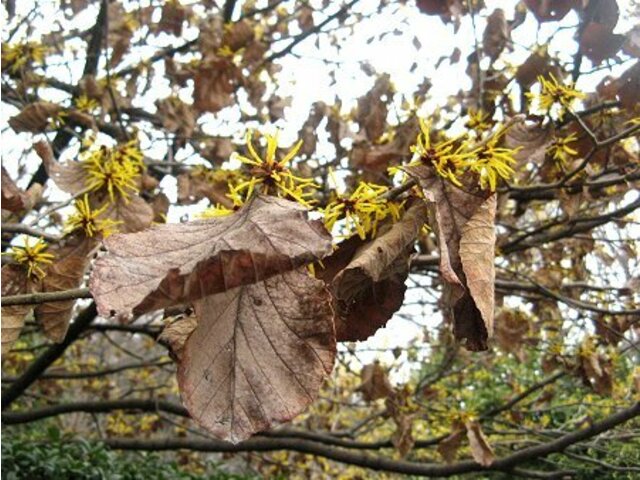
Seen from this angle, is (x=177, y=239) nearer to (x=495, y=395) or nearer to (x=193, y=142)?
(x=193, y=142)

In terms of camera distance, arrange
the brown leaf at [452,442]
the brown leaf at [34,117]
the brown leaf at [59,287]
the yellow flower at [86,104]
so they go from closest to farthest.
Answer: the brown leaf at [59,287] < the brown leaf at [34,117] < the brown leaf at [452,442] < the yellow flower at [86,104]

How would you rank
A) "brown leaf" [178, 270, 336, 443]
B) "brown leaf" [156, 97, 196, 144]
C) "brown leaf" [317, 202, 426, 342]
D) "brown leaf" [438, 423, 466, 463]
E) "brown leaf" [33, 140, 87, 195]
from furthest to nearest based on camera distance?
"brown leaf" [156, 97, 196, 144] → "brown leaf" [438, 423, 466, 463] → "brown leaf" [33, 140, 87, 195] → "brown leaf" [317, 202, 426, 342] → "brown leaf" [178, 270, 336, 443]

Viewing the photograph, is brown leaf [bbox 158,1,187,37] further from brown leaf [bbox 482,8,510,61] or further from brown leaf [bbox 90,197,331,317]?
brown leaf [bbox 90,197,331,317]

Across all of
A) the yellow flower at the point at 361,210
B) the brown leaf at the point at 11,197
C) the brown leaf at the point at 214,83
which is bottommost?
the yellow flower at the point at 361,210

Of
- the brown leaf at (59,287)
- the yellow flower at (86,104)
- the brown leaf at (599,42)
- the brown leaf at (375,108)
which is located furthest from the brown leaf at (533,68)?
the yellow flower at (86,104)

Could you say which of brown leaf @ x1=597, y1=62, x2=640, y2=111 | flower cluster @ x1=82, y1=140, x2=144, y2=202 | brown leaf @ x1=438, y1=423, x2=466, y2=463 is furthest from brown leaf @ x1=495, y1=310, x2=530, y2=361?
flower cluster @ x1=82, y1=140, x2=144, y2=202

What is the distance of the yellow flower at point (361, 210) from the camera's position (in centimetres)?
97

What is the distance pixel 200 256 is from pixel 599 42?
5.16ft

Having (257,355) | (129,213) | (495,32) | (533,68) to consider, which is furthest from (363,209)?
(495,32)

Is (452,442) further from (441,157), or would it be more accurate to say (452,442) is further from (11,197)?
(441,157)

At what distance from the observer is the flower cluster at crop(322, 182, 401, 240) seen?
3.17 feet

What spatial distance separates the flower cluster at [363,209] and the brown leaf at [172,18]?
2.94 m

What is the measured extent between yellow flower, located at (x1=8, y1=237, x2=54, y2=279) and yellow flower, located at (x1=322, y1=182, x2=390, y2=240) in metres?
0.68

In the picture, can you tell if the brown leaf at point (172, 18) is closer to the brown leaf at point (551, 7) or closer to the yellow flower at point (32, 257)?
the brown leaf at point (551, 7)
